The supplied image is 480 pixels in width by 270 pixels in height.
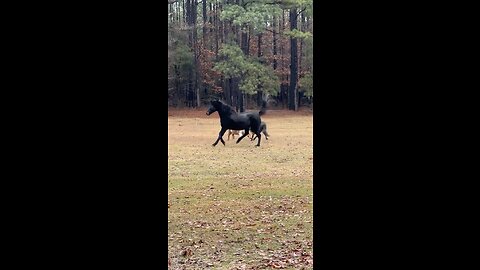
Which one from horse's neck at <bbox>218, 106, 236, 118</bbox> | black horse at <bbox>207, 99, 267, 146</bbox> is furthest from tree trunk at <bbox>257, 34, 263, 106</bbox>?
horse's neck at <bbox>218, 106, 236, 118</bbox>

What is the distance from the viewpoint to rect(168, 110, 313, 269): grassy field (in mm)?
7008

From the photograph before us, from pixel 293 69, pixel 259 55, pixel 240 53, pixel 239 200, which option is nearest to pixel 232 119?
pixel 239 200

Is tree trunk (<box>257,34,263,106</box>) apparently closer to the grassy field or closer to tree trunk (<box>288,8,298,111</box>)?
tree trunk (<box>288,8,298,111</box>)

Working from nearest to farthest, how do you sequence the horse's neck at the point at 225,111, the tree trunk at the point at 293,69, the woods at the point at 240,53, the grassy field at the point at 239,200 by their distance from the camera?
the grassy field at the point at 239,200
the horse's neck at the point at 225,111
the woods at the point at 240,53
the tree trunk at the point at 293,69

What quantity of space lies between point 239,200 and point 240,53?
39.7 feet

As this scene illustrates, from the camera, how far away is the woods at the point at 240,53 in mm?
22422

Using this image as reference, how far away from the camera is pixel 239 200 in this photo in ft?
36.8

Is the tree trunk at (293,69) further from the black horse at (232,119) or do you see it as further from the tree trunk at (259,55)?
the black horse at (232,119)

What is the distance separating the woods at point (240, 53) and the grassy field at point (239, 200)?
2.28 meters

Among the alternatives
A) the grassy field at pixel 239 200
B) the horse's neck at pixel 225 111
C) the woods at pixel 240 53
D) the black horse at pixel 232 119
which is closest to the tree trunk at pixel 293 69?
the woods at pixel 240 53
